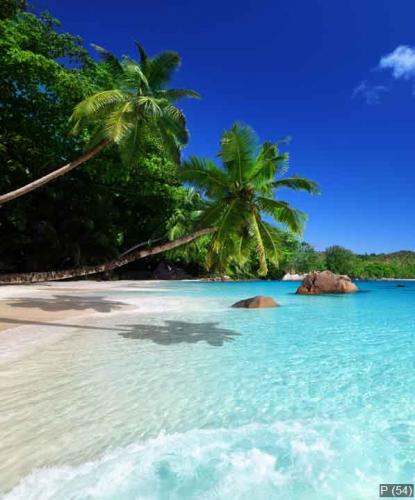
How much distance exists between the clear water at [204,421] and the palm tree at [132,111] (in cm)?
477

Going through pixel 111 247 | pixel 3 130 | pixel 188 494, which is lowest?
pixel 188 494

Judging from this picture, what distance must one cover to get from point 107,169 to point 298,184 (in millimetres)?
9834

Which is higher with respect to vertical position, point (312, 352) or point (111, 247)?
point (111, 247)

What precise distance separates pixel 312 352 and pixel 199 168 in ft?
18.7

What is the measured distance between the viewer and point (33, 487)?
2848 millimetres

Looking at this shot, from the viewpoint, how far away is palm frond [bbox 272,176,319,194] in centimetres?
1088

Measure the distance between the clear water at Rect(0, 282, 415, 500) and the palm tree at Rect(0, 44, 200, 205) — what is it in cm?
477

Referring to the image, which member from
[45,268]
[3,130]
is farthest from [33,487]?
[45,268]

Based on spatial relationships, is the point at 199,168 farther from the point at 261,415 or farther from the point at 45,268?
the point at 45,268

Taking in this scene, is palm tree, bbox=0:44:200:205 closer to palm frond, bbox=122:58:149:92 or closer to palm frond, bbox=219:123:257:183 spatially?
palm frond, bbox=122:58:149:92

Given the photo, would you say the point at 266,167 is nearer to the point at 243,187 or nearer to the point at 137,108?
the point at 243,187

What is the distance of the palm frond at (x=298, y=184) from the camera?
35.7 ft

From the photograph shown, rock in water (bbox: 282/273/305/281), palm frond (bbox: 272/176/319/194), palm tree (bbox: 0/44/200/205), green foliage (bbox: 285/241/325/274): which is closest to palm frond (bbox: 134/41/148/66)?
palm tree (bbox: 0/44/200/205)

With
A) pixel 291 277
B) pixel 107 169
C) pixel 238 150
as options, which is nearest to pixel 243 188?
pixel 238 150
